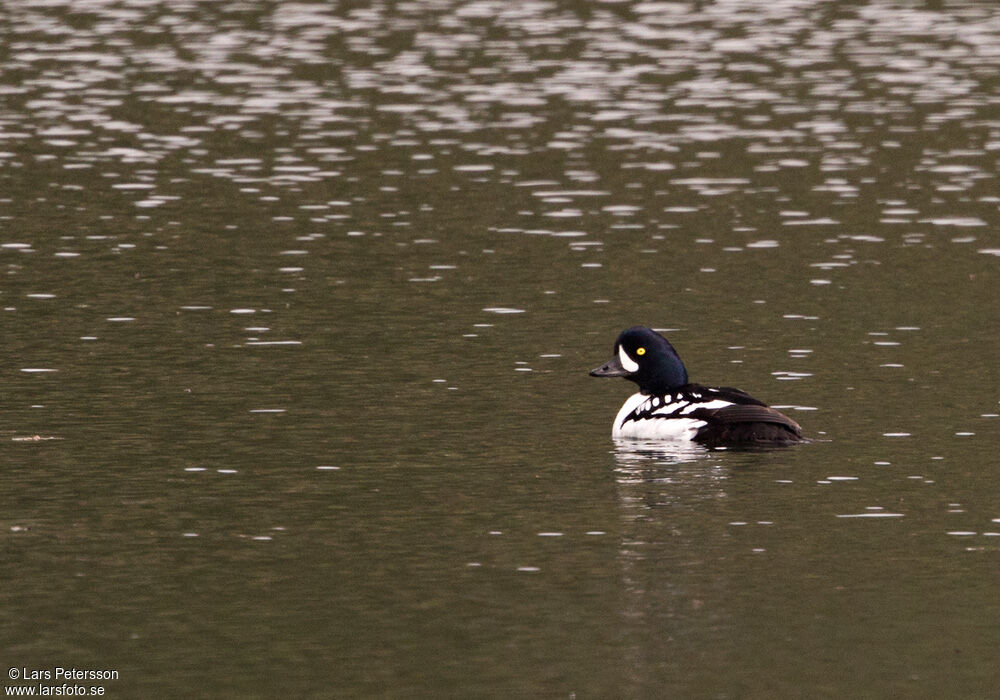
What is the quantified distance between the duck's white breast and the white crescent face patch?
748 millimetres

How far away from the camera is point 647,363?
22.0 m

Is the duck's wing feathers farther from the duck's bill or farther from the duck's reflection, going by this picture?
the duck's bill

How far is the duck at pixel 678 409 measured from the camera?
20.8 meters

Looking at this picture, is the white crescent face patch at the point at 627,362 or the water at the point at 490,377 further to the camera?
the white crescent face patch at the point at 627,362

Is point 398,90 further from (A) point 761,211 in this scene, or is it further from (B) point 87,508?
(B) point 87,508

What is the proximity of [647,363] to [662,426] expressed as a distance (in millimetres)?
914

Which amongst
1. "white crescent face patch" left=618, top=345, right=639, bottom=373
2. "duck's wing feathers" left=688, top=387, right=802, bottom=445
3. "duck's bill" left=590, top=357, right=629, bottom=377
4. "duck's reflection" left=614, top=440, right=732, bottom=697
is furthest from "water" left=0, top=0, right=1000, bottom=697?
"white crescent face patch" left=618, top=345, right=639, bottom=373

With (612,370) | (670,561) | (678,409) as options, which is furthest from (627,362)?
(670,561)

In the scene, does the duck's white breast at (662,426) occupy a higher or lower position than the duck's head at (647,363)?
lower

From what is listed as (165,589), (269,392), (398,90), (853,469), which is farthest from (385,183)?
(165,589)

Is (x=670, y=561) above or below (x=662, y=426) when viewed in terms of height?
above

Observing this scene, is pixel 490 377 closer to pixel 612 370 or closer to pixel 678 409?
pixel 612 370

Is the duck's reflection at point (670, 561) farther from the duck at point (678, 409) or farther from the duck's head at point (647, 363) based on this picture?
the duck's head at point (647, 363)

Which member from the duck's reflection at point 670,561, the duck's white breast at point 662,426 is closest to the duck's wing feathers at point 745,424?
the duck's white breast at point 662,426
